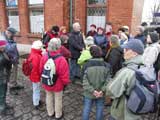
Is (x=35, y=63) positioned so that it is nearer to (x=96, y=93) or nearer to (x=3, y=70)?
(x=3, y=70)

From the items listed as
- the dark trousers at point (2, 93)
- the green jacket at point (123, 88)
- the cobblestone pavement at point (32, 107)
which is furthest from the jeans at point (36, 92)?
the green jacket at point (123, 88)

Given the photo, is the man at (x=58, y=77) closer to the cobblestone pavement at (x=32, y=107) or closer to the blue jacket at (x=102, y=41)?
the cobblestone pavement at (x=32, y=107)

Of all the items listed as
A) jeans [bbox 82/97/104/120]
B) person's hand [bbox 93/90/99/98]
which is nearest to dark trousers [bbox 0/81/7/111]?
jeans [bbox 82/97/104/120]

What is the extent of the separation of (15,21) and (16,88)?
20.6 feet

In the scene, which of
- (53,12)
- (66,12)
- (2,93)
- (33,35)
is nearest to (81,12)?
(66,12)

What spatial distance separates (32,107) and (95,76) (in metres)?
2.20

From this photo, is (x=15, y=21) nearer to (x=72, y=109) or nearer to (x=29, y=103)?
(x=29, y=103)

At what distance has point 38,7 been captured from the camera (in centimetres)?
992

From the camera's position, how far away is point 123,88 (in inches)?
107

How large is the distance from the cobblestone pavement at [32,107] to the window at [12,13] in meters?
6.05

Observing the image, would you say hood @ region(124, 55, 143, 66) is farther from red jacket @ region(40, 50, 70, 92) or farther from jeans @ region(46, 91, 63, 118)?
jeans @ region(46, 91, 63, 118)

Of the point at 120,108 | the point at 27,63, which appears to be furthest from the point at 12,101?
the point at 120,108

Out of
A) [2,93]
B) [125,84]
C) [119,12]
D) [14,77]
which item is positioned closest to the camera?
[125,84]

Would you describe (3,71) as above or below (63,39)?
below
